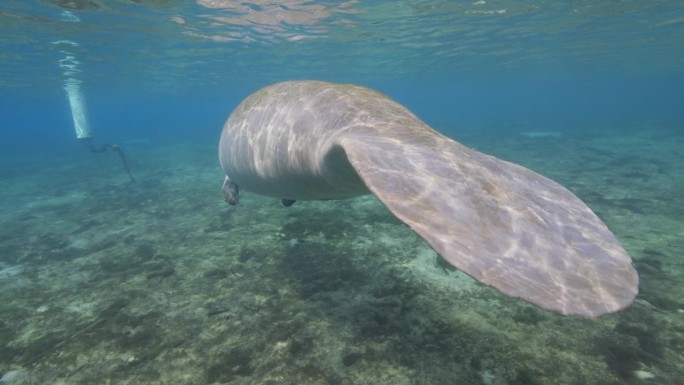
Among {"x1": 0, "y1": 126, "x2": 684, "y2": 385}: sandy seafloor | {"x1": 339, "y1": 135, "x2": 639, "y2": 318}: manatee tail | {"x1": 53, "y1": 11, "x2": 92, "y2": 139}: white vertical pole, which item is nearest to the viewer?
{"x1": 339, "y1": 135, "x2": 639, "y2": 318}: manatee tail

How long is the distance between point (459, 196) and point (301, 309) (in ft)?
8.54

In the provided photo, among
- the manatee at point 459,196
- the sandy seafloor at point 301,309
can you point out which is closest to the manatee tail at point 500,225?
the manatee at point 459,196

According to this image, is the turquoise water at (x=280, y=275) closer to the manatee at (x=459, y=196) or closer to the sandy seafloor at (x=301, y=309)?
the sandy seafloor at (x=301, y=309)

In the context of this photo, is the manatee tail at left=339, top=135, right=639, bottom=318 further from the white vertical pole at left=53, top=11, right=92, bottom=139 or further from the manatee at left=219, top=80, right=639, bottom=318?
the white vertical pole at left=53, top=11, right=92, bottom=139

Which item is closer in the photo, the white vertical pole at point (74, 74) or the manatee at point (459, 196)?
the manatee at point (459, 196)

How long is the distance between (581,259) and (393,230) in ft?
16.0

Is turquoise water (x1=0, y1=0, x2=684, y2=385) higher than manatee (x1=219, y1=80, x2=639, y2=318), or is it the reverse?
manatee (x1=219, y1=80, x2=639, y2=318)

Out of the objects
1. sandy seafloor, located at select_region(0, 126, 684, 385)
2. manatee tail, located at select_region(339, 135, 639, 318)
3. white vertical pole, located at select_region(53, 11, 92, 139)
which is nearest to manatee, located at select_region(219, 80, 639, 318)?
manatee tail, located at select_region(339, 135, 639, 318)

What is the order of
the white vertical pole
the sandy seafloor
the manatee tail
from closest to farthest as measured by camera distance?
the manatee tail, the sandy seafloor, the white vertical pole

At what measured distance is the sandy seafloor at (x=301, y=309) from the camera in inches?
122

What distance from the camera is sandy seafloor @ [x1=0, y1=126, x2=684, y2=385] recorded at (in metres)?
3.11

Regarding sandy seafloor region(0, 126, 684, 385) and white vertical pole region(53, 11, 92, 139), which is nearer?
sandy seafloor region(0, 126, 684, 385)

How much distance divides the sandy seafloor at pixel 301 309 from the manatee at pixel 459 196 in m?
1.39

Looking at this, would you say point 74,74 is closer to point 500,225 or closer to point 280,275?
Result: point 280,275
